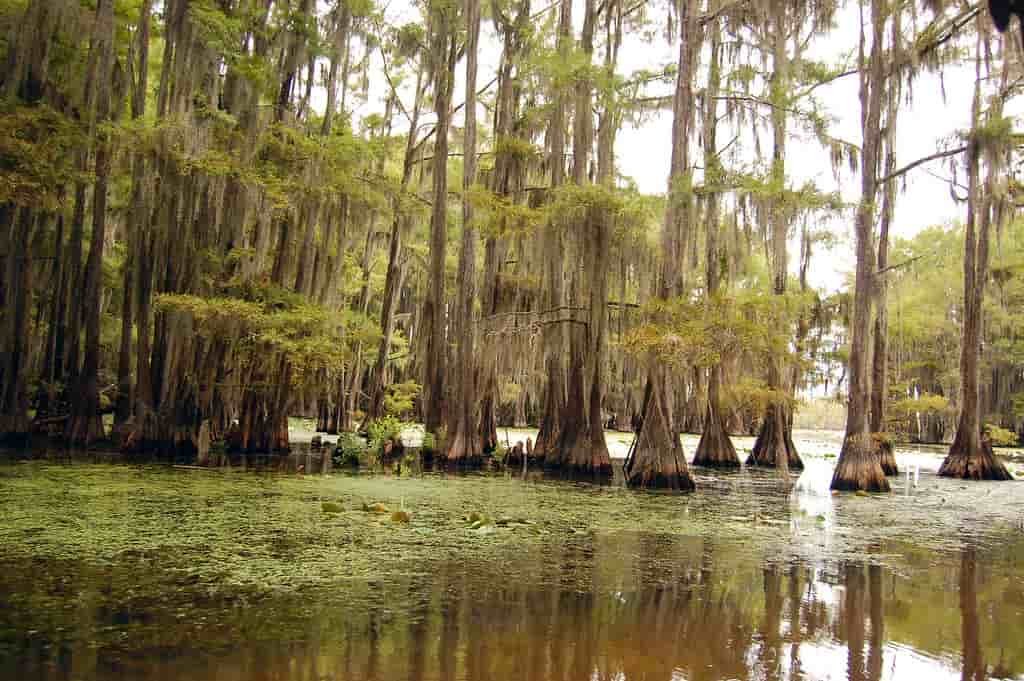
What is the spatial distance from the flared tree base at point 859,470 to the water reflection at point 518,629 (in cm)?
741

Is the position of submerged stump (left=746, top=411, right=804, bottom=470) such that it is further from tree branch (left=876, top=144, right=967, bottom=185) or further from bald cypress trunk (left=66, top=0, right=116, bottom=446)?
bald cypress trunk (left=66, top=0, right=116, bottom=446)

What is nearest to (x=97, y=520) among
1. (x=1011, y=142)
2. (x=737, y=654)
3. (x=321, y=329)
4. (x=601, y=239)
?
(x=737, y=654)

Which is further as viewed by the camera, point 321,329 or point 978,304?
point 978,304

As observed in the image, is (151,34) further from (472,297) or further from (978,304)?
(978,304)

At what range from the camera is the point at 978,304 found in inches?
688

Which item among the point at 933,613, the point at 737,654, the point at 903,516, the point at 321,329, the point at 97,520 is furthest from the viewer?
the point at 321,329

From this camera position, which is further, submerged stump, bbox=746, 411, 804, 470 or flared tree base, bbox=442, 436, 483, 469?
submerged stump, bbox=746, 411, 804, 470

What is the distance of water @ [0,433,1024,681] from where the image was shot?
367 cm

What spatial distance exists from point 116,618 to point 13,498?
4.63 m

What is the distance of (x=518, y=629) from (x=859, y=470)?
34.5 ft

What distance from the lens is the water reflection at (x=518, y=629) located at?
11.5ft

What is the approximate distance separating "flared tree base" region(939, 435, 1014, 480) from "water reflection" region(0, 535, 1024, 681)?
12553mm

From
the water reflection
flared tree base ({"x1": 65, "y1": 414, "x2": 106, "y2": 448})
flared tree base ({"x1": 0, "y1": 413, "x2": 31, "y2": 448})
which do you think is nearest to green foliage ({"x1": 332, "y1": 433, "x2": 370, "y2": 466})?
flared tree base ({"x1": 65, "y1": 414, "x2": 106, "y2": 448})

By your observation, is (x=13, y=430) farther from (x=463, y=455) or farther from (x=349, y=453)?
(x=463, y=455)
